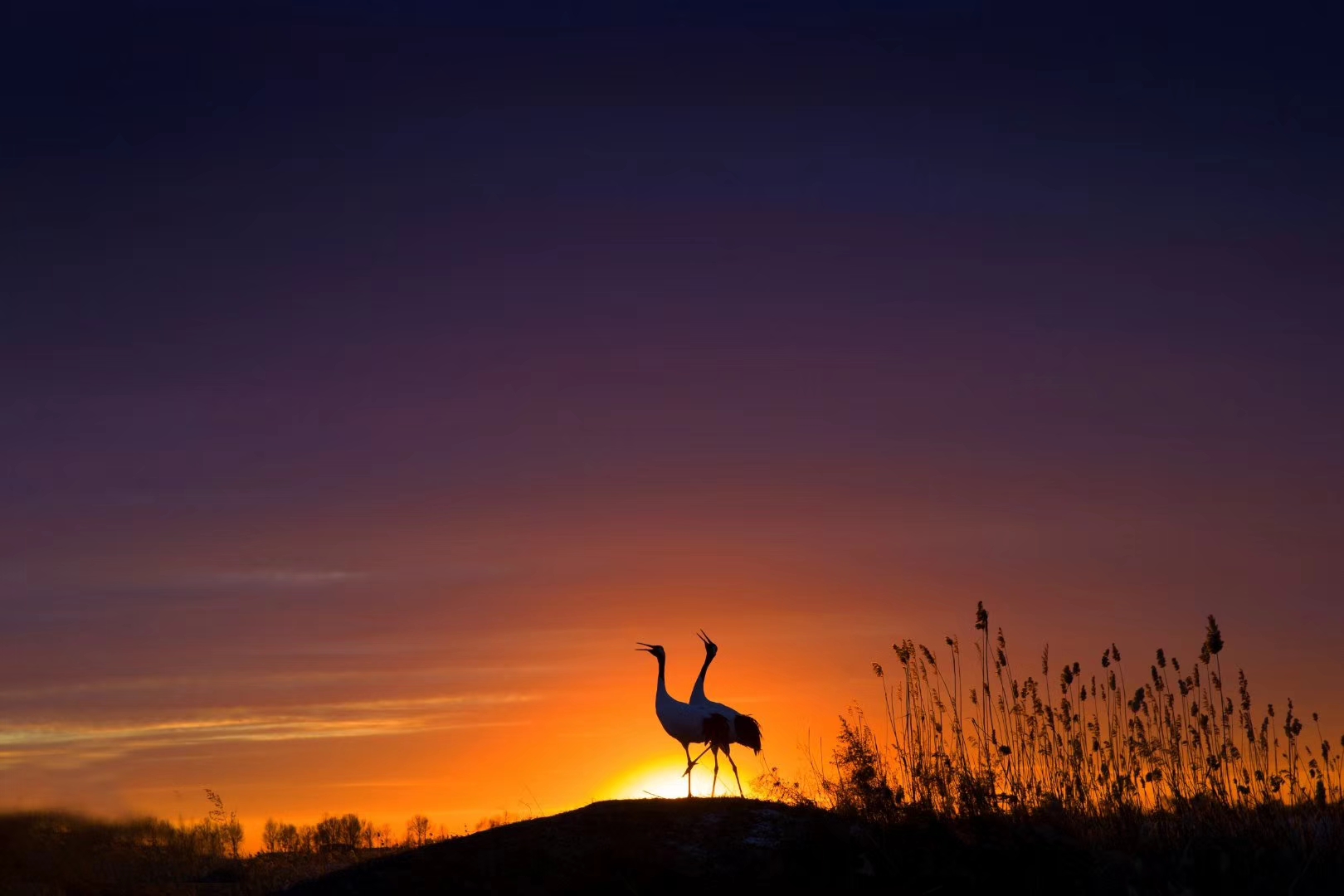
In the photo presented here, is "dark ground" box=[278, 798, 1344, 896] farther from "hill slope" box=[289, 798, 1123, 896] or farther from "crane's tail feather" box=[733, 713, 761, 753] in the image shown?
"crane's tail feather" box=[733, 713, 761, 753]

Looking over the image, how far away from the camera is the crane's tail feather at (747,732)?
1762cm

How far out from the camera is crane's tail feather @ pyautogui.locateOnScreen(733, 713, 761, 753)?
57.8 feet

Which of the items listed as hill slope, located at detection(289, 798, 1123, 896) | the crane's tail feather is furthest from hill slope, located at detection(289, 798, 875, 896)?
the crane's tail feather

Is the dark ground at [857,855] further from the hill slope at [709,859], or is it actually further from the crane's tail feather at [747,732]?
the crane's tail feather at [747,732]

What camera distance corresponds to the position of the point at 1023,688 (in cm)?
1828

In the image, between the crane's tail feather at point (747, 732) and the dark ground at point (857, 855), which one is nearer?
the dark ground at point (857, 855)

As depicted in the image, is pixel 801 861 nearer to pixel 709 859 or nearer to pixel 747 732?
pixel 709 859

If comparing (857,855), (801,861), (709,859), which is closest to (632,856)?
(709,859)

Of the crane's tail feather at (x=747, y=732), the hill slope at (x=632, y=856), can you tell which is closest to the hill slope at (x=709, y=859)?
the hill slope at (x=632, y=856)

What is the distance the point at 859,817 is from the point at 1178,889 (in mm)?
3735

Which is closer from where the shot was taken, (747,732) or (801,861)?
(801,861)

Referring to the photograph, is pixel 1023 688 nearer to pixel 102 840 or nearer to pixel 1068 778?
pixel 1068 778

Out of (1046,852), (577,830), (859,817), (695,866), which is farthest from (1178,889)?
(577,830)

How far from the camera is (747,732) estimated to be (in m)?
17.7
